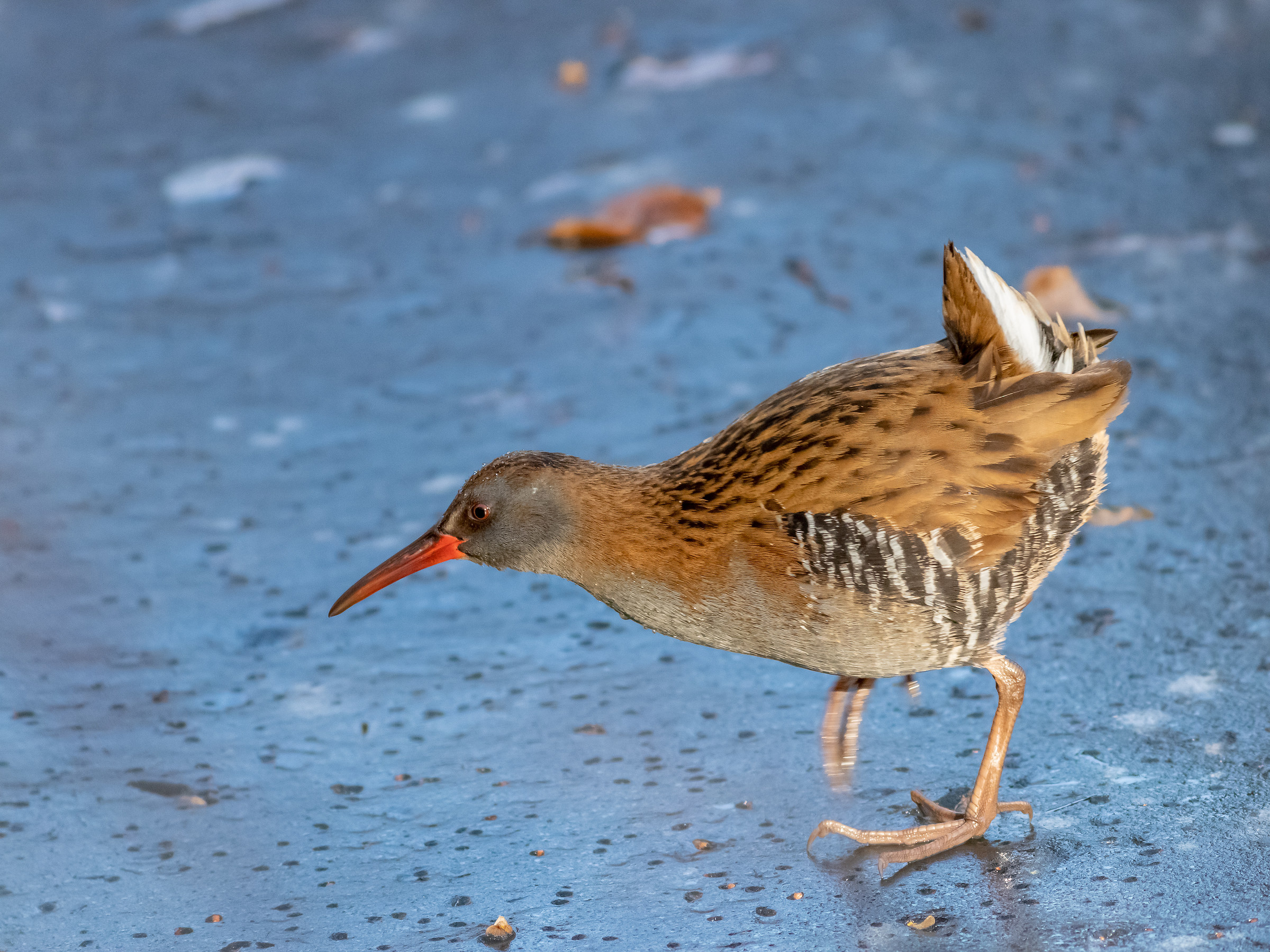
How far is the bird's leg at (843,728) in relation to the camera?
3109 millimetres

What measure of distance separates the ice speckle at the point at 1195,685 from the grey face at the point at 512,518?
4.51ft

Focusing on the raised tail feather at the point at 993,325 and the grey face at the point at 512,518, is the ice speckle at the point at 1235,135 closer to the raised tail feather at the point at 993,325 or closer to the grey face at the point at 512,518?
the raised tail feather at the point at 993,325

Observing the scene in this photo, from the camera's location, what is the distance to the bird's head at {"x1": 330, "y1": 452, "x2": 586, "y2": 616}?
10.0 feet

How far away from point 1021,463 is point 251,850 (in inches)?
67.5

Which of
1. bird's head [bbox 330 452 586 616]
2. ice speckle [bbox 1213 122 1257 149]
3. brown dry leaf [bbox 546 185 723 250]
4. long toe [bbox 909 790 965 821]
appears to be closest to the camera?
long toe [bbox 909 790 965 821]

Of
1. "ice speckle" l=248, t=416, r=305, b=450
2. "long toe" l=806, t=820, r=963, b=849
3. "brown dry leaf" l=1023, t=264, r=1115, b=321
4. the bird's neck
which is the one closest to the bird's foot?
"long toe" l=806, t=820, r=963, b=849

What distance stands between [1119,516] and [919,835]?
4.44ft

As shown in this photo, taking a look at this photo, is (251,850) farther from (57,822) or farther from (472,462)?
(472,462)

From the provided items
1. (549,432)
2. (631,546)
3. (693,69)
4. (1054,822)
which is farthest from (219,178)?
(1054,822)

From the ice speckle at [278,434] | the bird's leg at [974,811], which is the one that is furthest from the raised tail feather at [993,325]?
the ice speckle at [278,434]

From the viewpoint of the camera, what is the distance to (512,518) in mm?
3072

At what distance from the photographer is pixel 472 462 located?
14.2ft

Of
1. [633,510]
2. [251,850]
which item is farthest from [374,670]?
[633,510]

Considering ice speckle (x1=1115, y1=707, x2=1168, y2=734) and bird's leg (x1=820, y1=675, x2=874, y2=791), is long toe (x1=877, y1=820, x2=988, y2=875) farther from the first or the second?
ice speckle (x1=1115, y1=707, x2=1168, y2=734)
